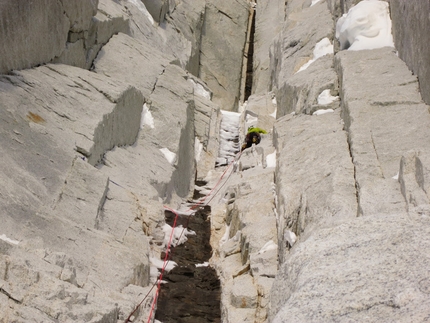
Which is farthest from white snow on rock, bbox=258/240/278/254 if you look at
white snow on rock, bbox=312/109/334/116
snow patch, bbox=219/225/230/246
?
white snow on rock, bbox=312/109/334/116

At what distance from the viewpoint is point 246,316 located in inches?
392

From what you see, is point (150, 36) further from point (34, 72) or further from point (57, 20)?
point (34, 72)

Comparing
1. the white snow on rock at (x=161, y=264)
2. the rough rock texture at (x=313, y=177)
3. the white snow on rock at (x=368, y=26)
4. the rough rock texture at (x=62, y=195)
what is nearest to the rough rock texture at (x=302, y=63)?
the white snow on rock at (x=368, y=26)

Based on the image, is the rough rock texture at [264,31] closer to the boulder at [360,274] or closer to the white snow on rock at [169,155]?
the white snow on rock at [169,155]

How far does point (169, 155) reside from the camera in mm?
17484

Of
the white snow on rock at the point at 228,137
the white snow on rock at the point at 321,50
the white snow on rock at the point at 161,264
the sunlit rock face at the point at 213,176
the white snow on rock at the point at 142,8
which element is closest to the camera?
the sunlit rock face at the point at 213,176

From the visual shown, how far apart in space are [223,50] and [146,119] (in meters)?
16.6

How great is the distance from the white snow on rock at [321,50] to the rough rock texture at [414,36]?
418 cm

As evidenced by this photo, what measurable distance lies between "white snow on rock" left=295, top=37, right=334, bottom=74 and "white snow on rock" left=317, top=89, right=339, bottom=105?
420cm

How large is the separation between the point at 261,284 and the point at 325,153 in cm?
319

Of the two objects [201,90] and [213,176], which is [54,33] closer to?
[213,176]

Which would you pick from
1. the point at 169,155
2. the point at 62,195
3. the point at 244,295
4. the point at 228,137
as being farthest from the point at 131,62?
the point at 244,295

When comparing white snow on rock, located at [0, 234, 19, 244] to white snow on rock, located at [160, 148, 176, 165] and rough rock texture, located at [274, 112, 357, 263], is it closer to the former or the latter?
rough rock texture, located at [274, 112, 357, 263]

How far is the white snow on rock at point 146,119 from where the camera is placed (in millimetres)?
18188
